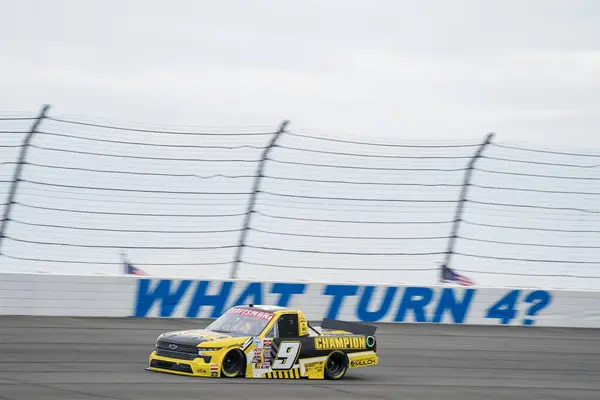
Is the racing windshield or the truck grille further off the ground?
the racing windshield

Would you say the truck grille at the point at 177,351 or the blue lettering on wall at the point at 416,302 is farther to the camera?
the blue lettering on wall at the point at 416,302

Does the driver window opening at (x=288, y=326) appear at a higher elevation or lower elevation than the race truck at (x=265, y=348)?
higher

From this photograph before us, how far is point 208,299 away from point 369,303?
10.2ft

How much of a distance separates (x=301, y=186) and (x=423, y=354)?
12.5ft

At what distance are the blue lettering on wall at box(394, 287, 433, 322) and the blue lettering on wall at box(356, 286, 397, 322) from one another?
25cm

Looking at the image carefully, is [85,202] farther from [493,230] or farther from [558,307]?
[558,307]

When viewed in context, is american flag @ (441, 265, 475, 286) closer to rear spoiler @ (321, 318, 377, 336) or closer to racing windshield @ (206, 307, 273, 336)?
rear spoiler @ (321, 318, 377, 336)

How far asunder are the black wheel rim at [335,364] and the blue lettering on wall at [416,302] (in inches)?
258

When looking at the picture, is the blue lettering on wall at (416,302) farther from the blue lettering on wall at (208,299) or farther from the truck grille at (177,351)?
the truck grille at (177,351)

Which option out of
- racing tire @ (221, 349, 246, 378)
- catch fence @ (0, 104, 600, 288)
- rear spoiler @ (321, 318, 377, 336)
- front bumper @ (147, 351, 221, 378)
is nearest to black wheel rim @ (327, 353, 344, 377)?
rear spoiler @ (321, 318, 377, 336)

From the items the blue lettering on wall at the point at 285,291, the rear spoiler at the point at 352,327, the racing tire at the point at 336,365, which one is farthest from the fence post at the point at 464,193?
the racing tire at the point at 336,365

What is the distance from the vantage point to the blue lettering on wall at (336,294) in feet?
60.5

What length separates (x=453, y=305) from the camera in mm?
19359

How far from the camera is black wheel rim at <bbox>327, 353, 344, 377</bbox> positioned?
12461 mm
